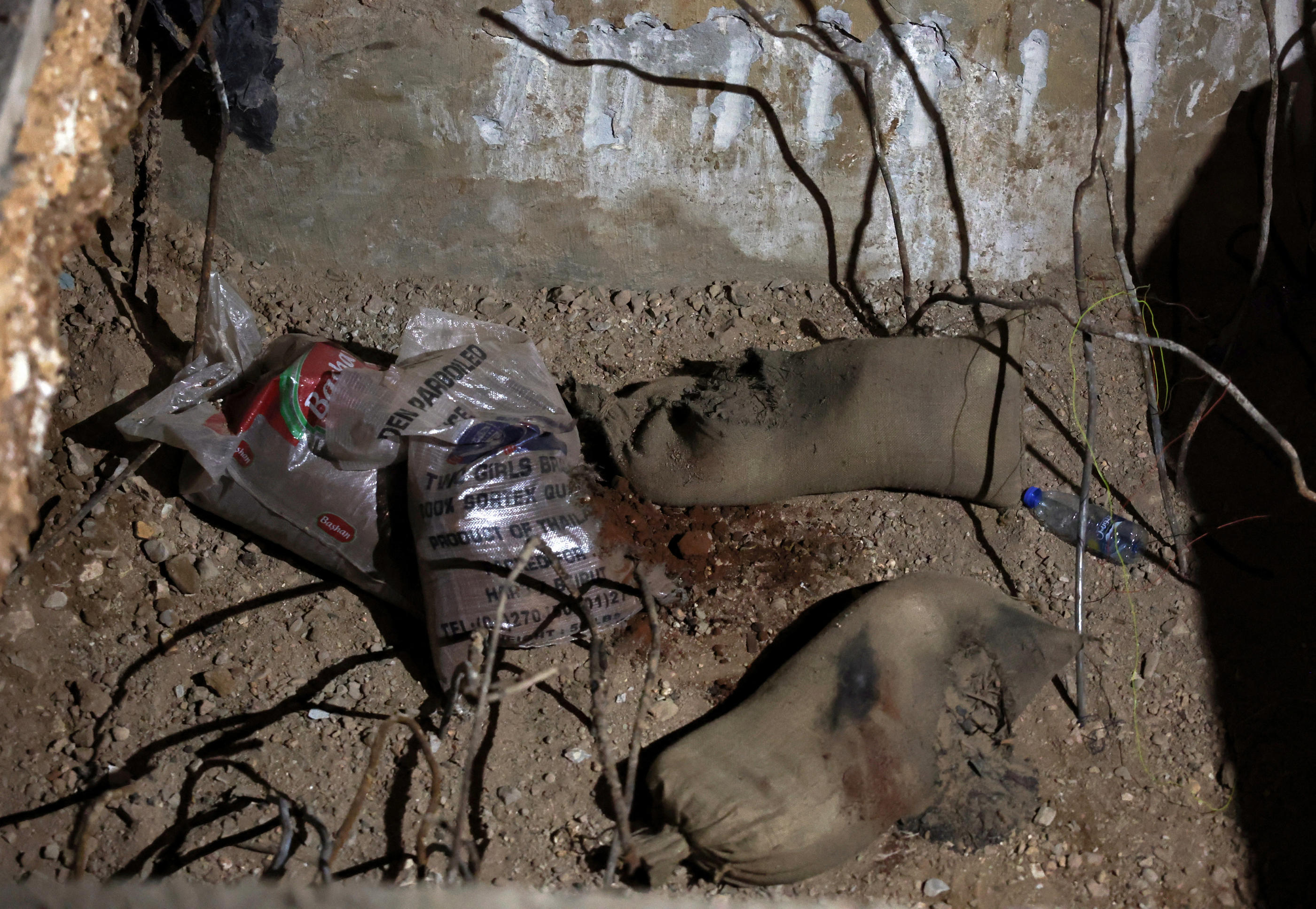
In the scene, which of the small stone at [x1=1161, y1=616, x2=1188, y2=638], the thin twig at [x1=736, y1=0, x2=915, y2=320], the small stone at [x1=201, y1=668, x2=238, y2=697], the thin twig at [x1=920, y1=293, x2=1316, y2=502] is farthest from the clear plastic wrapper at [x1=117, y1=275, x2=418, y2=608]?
the small stone at [x1=1161, y1=616, x2=1188, y2=638]

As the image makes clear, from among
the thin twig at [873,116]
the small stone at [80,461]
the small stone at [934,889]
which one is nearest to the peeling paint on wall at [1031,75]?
the thin twig at [873,116]

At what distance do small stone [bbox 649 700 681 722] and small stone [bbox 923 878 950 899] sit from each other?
0.72 meters

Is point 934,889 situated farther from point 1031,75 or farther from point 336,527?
point 1031,75

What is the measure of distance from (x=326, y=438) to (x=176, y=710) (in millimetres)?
753

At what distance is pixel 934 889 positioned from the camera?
2.01 metres

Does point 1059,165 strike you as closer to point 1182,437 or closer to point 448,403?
point 1182,437

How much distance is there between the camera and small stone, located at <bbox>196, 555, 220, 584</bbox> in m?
2.18

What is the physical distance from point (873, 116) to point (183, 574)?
2294mm

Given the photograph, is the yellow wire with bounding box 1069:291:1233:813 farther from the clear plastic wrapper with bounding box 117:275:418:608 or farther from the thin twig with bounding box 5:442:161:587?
the thin twig with bounding box 5:442:161:587

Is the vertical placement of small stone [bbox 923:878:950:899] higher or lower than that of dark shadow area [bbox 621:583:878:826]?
lower

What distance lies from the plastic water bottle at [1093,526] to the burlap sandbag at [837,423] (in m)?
0.23

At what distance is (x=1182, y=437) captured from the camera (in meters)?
2.55

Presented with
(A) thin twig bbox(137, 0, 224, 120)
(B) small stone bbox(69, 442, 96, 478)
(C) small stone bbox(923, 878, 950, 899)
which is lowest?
(C) small stone bbox(923, 878, 950, 899)

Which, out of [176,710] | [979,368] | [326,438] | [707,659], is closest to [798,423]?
[979,368]
